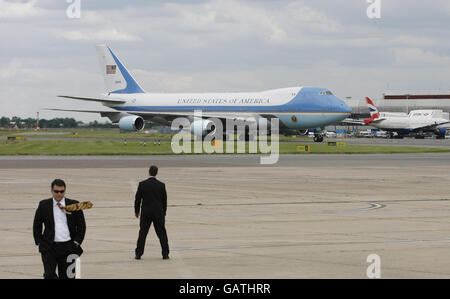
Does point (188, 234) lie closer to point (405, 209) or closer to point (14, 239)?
point (14, 239)

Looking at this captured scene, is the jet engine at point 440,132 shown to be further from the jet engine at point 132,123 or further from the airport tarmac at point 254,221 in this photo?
the airport tarmac at point 254,221

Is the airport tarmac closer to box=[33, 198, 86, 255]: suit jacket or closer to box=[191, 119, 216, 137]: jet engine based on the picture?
box=[33, 198, 86, 255]: suit jacket

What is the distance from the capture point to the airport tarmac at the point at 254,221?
603 inches

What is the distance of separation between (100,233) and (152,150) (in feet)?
154

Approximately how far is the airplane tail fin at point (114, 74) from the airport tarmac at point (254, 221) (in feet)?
165

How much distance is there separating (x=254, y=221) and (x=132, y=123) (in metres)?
63.3

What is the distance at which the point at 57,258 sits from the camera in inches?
507

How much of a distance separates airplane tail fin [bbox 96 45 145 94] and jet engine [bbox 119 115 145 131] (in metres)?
10.0

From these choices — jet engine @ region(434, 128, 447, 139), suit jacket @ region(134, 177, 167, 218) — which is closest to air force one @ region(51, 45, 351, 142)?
jet engine @ region(434, 128, 447, 139)

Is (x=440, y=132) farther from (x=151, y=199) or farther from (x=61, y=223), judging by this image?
(x=61, y=223)

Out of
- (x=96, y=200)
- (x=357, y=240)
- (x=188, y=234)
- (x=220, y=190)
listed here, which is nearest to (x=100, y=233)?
(x=188, y=234)

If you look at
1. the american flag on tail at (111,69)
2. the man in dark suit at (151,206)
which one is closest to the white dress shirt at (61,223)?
the man in dark suit at (151,206)

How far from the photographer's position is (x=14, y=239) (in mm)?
19188

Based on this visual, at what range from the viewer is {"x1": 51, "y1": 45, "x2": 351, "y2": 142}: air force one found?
81000mm
